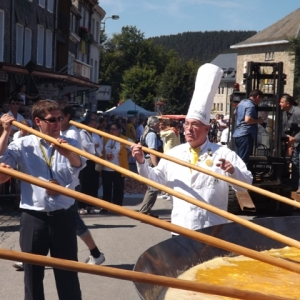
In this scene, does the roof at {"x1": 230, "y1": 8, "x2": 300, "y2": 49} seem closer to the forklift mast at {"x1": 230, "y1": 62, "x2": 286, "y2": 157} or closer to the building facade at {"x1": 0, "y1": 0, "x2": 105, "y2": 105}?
the building facade at {"x1": 0, "y1": 0, "x2": 105, "y2": 105}

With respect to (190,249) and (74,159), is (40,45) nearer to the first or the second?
(74,159)

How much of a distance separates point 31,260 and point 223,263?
192 centimetres

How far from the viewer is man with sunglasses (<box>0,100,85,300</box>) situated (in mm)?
5012

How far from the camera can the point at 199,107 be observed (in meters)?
4.92

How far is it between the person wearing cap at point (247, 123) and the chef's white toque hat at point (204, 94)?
6.34 metres

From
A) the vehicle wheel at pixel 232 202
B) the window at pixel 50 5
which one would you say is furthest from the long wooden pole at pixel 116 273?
the window at pixel 50 5

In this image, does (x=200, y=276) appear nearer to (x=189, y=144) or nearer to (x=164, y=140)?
(x=189, y=144)

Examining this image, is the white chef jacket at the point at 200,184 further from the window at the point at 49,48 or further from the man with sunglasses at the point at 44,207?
the window at the point at 49,48

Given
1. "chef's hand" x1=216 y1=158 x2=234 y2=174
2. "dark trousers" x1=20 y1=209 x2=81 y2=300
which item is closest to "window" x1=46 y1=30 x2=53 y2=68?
"dark trousers" x1=20 y1=209 x2=81 y2=300

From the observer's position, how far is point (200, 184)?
4766 millimetres

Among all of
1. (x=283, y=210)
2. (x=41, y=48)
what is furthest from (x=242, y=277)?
(x=41, y=48)

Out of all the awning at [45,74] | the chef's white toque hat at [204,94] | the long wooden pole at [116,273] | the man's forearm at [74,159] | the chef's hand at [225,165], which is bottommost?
the long wooden pole at [116,273]

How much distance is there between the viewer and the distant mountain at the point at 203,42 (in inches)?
6132

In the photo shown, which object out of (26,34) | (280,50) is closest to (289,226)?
(26,34)
